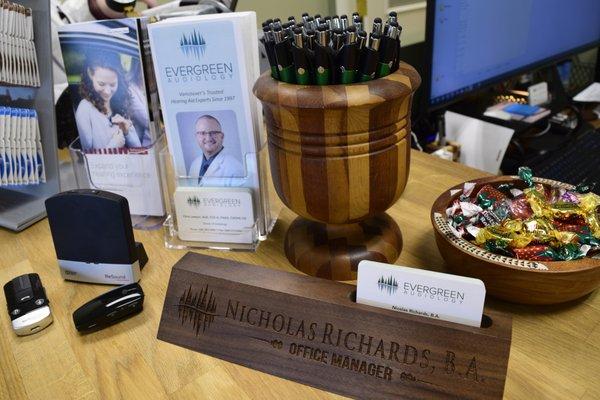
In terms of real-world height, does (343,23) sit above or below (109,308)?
above

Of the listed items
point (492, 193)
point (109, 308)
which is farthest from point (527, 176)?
point (109, 308)

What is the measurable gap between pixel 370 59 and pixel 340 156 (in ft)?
0.33

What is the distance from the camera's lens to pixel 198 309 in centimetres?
51

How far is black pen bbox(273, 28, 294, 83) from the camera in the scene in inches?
19.0

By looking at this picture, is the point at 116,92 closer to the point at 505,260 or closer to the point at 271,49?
the point at 271,49

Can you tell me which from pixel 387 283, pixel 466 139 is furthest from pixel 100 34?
pixel 466 139

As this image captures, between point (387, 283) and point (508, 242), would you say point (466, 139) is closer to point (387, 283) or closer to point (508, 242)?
point (508, 242)

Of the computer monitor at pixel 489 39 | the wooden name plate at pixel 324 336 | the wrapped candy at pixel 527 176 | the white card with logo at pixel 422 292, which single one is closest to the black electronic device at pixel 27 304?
the wooden name plate at pixel 324 336

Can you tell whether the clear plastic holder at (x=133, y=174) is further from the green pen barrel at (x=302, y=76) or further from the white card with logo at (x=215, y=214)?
the green pen barrel at (x=302, y=76)

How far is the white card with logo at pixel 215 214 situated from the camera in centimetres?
62

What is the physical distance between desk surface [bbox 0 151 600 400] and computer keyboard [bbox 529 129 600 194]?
0.39m

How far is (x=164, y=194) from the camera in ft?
2.37

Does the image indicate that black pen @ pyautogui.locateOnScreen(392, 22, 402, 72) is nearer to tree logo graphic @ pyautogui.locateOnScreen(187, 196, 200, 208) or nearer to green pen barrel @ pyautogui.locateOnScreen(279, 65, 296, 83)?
green pen barrel @ pyautogui.locateOnScreen(279, 65, 296, 83)

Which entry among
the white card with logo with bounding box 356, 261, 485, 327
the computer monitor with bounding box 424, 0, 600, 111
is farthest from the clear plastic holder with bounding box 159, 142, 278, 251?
the computer monitor with bounding box 424, 0, 600, 111
